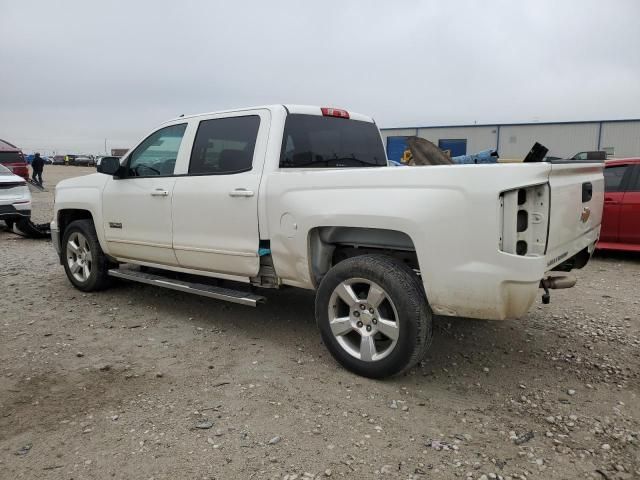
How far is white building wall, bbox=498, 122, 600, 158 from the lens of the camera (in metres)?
25.9

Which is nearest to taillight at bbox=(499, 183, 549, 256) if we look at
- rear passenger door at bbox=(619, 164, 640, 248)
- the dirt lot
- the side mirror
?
the dirt lot

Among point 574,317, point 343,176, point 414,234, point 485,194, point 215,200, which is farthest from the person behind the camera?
point 574,317

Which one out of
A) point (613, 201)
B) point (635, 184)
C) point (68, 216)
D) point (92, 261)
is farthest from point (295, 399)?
point (635, 184)

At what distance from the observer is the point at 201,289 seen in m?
4.45

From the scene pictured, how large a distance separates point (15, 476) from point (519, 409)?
2.80m

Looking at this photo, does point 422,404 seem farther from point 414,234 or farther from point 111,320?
point 111,320

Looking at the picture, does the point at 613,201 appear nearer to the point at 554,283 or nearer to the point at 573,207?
the point at 573,207

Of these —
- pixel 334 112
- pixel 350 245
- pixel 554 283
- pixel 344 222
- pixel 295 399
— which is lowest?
pixel 295 399

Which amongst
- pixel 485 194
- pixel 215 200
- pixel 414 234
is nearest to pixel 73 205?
pixel 215 200

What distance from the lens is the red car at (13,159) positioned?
590 inches

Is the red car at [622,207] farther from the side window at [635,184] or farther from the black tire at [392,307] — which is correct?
the black tire at [392,307]

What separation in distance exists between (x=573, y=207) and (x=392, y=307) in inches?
55.1

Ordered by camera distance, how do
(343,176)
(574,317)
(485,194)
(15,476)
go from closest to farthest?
(15,476), (485,194), (343,176), (574,317)

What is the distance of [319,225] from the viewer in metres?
3.58
